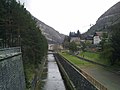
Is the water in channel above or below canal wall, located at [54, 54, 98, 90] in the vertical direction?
below

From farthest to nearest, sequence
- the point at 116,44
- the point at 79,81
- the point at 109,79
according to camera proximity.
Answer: the point at 116,44 → the point at 109,79 → the point at 79,81

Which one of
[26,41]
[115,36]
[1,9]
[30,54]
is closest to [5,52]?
[1,9]

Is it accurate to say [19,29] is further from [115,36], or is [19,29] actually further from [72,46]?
[72,46]

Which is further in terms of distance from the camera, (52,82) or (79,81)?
(52,82)

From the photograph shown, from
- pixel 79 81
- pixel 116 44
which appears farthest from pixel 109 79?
pixel 116 44

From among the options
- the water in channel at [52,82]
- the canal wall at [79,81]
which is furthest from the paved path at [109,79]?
the water in channel at [52,82]

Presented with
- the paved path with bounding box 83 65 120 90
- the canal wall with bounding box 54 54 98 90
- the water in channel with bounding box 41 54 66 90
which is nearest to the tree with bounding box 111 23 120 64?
the paved path with bounding box 83 65 120 90

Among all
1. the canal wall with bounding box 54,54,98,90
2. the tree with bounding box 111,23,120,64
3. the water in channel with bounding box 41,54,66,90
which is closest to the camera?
the canal wall with bounding box 54,54,98,90

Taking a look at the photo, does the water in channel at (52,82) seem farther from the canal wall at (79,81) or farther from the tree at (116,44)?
the tree at (116,44)

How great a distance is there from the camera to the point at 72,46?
141 meters

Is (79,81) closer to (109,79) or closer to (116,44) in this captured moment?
(109,79)

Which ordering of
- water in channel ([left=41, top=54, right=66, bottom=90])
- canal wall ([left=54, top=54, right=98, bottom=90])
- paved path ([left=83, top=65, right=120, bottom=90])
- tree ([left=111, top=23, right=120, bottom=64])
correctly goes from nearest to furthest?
canal wall ([left=54, top=54, right=98, bottom=90]) → paved path ([left=83, top=65, right=120, bottom=90]) → water in channel ([left=41, top=54, right=66, bottom=90]) → tree ([left=111, top=23, right=120, bottom=64])

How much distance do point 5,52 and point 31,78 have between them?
16.2 metres

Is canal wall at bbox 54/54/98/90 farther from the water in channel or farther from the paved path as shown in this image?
the water in channel
